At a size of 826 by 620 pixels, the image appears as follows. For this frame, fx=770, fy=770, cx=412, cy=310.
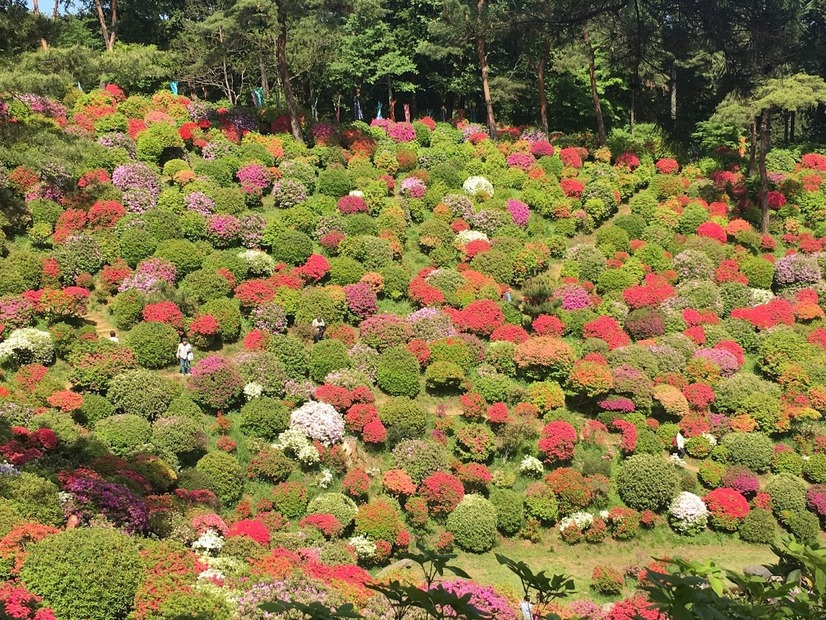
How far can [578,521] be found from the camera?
55.6 ft

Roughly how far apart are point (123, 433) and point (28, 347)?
3748 mm

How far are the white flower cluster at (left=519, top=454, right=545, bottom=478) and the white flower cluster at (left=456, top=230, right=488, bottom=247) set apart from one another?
9098 mm

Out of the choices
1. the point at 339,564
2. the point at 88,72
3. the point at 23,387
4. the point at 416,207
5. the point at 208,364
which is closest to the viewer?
the point at 339,564

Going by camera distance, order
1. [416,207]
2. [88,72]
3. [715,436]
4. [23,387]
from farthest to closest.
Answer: [416,207], [715,436], [23,387], [88,72]

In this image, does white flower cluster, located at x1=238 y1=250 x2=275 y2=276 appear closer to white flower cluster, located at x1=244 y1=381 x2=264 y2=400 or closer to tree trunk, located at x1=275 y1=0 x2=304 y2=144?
white flower cluster, located at x1=244 y1=381 x2=264 y2=400

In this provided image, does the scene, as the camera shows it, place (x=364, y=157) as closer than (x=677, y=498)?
No

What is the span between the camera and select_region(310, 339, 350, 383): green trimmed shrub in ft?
62.8

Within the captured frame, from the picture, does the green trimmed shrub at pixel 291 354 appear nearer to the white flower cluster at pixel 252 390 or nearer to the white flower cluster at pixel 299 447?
the white flower cluster at pixel 252 390

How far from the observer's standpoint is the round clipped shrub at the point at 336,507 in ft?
51.2

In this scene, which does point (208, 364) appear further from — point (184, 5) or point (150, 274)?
point (184, 5)

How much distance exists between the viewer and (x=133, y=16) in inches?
1526

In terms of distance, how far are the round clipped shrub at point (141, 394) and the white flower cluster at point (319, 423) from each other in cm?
281

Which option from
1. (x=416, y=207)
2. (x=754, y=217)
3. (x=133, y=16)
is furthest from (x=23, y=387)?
(x=133, y=16)

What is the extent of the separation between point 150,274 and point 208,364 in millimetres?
4053
